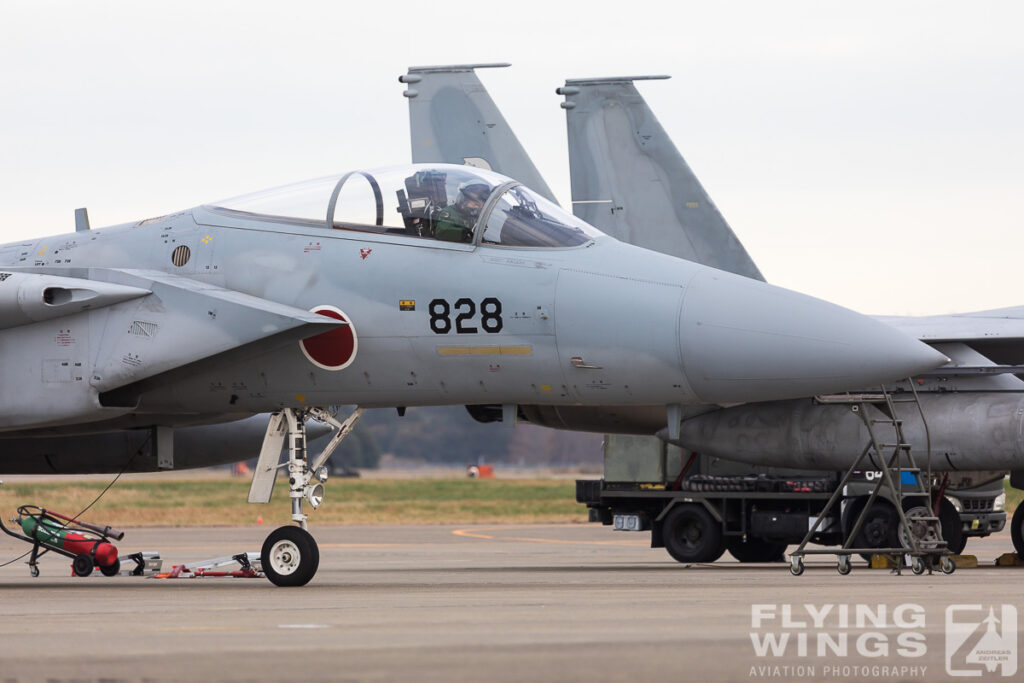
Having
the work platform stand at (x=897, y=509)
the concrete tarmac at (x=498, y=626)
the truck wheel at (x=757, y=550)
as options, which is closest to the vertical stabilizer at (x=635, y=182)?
the truck wheel at (x=757, y=550)

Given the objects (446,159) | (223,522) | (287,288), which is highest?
(446,159)

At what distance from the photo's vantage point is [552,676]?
628cm

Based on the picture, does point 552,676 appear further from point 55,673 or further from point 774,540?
point 774,540

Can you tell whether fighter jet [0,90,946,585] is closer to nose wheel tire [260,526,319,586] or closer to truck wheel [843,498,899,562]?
nose wheel tire [260,526,319,586]

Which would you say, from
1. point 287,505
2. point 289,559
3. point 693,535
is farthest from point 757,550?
point 287,505

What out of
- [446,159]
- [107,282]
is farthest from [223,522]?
[107,282]

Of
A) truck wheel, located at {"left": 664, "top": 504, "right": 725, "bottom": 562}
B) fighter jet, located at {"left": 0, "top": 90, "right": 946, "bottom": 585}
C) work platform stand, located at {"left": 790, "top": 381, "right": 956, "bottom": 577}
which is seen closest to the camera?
fighter jet, located at {"left": 0, "top": 90, "right": 946, "bottom": 585}

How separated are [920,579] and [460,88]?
11600mm

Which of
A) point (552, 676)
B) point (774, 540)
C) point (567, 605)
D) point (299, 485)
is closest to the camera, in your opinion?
point (552, 676)

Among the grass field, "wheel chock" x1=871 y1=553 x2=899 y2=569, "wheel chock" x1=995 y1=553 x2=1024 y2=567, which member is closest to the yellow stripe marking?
"wheel chock" x1=871 y1=553 x2=899 y2=569

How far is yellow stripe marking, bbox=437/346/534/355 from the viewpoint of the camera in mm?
12438

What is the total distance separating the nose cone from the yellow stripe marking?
1.29 metres

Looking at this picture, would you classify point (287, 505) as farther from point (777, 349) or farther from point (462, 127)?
point (777, 349)

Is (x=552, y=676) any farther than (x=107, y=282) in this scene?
No
